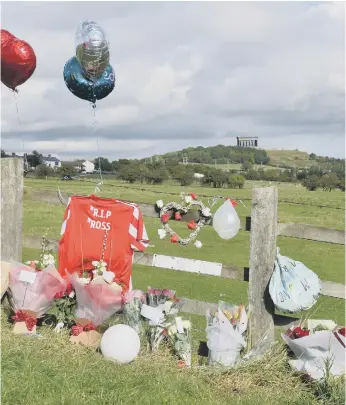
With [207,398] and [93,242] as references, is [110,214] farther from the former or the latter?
[207,398]

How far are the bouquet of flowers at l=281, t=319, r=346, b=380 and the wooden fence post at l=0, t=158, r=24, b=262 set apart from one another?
3168mm

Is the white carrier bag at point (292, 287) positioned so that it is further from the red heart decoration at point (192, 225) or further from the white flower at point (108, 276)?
the white flower at point (108, 276)

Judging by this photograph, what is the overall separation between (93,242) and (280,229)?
1.93m

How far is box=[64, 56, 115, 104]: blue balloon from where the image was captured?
23.9 ft

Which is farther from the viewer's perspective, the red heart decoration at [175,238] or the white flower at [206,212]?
the red heart decoration at [175,238]

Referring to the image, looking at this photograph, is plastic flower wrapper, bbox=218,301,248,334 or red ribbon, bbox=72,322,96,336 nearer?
plastic flower wrapper, bbox=218,301,248,334

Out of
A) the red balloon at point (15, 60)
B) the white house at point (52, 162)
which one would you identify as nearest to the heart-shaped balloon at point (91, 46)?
the red balloon at point (15, 60)

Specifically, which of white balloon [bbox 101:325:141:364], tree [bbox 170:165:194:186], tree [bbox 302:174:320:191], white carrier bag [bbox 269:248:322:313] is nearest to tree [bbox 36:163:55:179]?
white balloon [bbox 101:325:141:364]

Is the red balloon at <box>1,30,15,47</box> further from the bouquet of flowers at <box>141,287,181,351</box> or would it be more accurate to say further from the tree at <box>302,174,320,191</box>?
the tree at <box>302,174,320,191</box>

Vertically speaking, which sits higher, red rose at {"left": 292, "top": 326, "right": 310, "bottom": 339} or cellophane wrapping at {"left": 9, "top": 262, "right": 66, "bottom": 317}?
cellophane wrapping at {"left": 9, "top": 262, "right": 66, "bottom": 317}

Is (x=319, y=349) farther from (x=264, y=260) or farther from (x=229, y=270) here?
(x=229, y=270)

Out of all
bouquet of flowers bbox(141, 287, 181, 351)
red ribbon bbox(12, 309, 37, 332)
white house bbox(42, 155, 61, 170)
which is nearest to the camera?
bouquet of flowers bbox(141, 287, 181, 351)

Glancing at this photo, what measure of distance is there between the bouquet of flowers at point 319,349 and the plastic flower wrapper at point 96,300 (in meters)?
1.63

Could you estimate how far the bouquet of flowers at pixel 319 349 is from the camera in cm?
476
